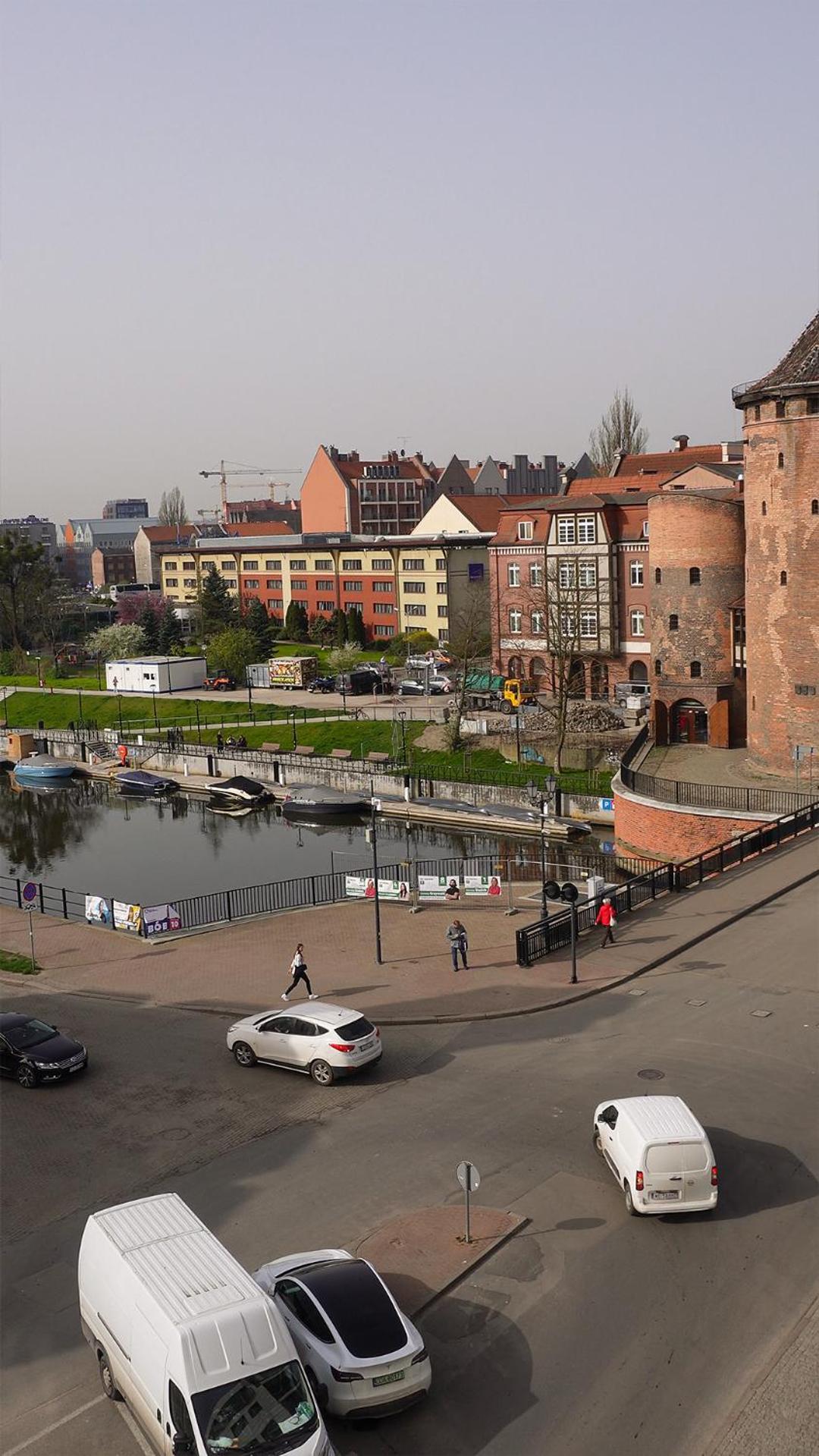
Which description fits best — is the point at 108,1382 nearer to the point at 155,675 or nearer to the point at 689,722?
the point at 689,722

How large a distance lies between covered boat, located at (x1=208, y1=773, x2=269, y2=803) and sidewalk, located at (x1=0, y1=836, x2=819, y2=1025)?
23948mm

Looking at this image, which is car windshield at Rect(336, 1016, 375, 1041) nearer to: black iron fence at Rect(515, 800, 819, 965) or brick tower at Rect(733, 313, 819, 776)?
black iron fence at Rect(515, 800, 819, 965)

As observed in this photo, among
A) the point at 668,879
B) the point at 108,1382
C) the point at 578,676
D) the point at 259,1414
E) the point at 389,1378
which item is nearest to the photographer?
the point at 259,1414

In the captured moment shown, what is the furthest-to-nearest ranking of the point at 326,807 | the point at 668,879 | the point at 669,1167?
the point at 326,807 < the point at 668,879 < the point at 669,1167

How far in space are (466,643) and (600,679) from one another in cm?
720

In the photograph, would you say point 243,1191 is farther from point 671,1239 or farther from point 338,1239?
point 671,1239

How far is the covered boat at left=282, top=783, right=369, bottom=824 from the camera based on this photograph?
51.4 meters

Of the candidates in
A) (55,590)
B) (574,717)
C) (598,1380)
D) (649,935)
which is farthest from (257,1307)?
(55,590)

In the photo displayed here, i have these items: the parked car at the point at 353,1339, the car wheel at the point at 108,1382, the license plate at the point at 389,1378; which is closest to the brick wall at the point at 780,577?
the parked car at the point at 353,1339

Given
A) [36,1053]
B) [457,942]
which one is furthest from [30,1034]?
[457,942]

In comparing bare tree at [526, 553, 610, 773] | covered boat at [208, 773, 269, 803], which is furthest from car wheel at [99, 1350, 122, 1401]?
covered boat at [208, 773, 269, 803]

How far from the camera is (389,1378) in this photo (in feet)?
34.8

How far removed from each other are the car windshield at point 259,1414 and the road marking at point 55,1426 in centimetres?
230

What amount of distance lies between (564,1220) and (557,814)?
3289 centimetres
